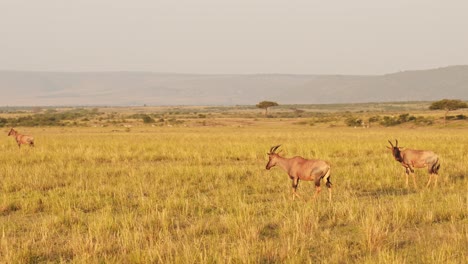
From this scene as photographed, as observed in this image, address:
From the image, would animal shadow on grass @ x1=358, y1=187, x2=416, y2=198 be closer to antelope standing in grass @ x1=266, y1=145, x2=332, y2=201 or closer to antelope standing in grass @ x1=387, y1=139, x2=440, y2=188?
antelope standing in grass @ x1=387, y1=139, x2=440, y2=188

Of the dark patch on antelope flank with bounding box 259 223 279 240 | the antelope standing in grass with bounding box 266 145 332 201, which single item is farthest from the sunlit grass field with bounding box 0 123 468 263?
the antelope standing in grass with bounding box 266 145 332 201

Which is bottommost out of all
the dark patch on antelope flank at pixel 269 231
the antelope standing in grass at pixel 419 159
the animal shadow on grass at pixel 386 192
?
the animal shadow on grass at pixel 386 192

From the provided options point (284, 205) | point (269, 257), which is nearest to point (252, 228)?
point (269, 257)

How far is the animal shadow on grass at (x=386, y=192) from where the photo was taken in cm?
1202

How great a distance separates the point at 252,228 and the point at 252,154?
549 inches

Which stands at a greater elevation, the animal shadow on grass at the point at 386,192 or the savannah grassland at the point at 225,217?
the savannah grassland at the point at 225,217

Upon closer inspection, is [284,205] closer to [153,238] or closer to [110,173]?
[153,238]

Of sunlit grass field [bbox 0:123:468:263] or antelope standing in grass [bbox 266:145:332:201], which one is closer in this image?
sunlit grass field [bbox 0:123:468:263]

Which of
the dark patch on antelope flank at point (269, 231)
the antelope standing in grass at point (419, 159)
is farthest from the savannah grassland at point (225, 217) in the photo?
the antelope standing in grass at point (419, 159)

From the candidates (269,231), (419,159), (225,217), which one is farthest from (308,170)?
(419,159)

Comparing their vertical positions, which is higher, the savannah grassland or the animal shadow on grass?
the savannah grassland

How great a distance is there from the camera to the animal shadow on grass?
12023 millimetres

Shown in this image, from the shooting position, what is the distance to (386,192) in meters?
12.4

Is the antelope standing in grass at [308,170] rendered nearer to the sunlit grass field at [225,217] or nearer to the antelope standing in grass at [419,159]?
the sunlit grass field at [225,217]
